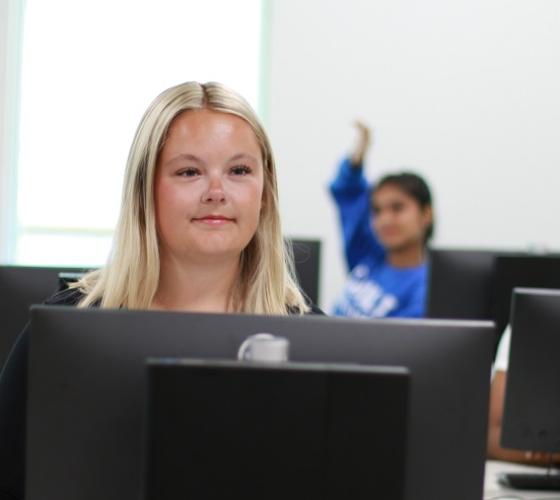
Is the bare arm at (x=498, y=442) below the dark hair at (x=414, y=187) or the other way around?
below

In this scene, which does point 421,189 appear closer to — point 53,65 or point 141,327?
point 53,65

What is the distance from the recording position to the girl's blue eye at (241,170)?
1814 mm

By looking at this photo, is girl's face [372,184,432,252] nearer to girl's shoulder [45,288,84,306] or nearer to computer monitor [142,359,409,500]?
girl's shoulder [45,288,84,306]

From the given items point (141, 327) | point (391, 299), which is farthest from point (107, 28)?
point (141, 327)

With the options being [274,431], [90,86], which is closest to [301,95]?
[90,86]

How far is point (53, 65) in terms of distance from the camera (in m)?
5.00

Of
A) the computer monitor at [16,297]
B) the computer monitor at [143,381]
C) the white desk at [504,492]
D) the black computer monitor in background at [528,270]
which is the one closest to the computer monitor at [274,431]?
the computer monitor at [143,381]

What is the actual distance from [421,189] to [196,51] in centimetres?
132

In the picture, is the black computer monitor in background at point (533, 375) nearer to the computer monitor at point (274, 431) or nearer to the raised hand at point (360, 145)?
the computer monitor at point (274, 431)

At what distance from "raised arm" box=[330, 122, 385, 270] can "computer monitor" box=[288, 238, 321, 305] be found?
2.21 metres

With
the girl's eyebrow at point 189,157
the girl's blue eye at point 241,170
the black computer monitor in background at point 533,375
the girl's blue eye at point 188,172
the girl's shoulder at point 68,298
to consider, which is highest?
the girl's eyebrow at point 189,157

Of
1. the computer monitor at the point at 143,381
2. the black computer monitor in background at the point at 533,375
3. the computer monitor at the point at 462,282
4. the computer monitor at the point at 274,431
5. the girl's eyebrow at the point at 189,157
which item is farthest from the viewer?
the computer monitor at the point at 462,282

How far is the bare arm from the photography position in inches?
99.0

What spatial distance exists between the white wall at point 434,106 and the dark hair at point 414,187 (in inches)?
13.4
